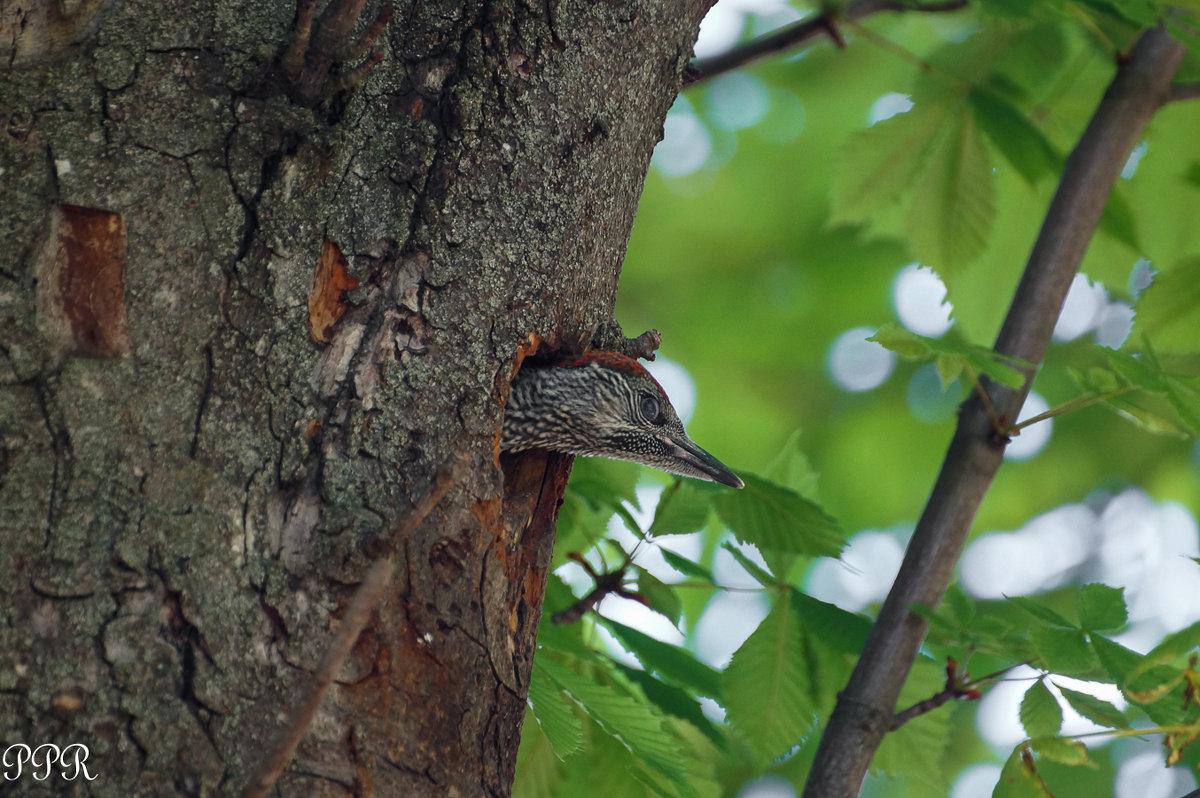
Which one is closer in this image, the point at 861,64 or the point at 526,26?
the point at 526,26

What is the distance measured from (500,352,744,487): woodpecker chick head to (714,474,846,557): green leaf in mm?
74

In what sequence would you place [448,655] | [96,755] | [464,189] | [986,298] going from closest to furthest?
1. [96,755]
2. [448,655]
3. [464,189]
4. [986,298]

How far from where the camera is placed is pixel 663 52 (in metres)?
2.47

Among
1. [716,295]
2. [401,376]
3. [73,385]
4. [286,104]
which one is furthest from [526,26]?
[716,295]

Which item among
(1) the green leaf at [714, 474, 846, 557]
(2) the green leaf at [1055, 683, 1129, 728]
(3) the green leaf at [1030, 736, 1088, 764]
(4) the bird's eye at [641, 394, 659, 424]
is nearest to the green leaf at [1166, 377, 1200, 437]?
(2) the green leaf at [1055, 683, 1129, 728]

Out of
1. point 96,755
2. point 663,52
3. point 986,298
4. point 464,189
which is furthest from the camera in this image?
point 986,298

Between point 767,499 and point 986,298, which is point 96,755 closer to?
point 767,499

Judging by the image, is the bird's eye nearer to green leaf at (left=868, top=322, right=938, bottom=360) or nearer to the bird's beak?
the bird's beak

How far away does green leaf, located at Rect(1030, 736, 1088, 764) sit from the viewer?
1.93m

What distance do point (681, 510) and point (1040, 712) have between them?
1.04 meters

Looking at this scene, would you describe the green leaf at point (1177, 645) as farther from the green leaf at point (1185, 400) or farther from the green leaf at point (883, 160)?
the green leaf at point (883, 160)

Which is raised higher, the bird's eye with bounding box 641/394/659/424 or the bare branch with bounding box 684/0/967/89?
the bare branch with bounding box 684/0/967/89

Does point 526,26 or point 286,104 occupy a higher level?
point 526,26

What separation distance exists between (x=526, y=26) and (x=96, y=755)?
1.60 m
